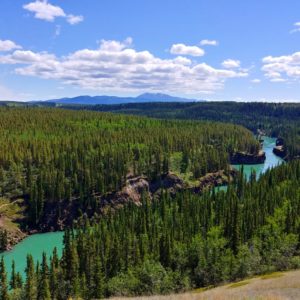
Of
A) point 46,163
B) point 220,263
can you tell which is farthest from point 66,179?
point 220,263

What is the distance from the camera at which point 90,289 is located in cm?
9225

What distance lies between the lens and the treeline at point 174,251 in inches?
3391

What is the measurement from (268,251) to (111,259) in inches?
1508

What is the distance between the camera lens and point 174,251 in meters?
102

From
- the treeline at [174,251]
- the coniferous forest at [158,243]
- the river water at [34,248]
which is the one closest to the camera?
the treeline at [174,251]

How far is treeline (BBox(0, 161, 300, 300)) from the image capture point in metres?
86.1

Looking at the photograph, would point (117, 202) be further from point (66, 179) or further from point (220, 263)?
point (220, 263)

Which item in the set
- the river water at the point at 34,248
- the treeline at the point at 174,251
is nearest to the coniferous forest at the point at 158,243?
the treeline at the point at 174,251

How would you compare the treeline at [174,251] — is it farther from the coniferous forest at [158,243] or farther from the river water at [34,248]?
the river water at [34,248]

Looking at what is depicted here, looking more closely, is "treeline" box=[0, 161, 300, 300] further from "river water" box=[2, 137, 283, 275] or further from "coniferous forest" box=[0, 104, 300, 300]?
"river water" box=[2, 137, 283, 275]

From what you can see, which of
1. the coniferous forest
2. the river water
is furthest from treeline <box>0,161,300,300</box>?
the river water

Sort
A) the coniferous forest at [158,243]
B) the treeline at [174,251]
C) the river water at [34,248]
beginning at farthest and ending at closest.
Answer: the river water at [34,248] → the coniferous forest at [158,243] → the treeline at [174,251]

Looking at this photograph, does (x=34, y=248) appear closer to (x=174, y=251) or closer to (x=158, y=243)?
(x=158, y=243)

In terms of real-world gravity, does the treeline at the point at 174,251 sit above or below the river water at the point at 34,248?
above
